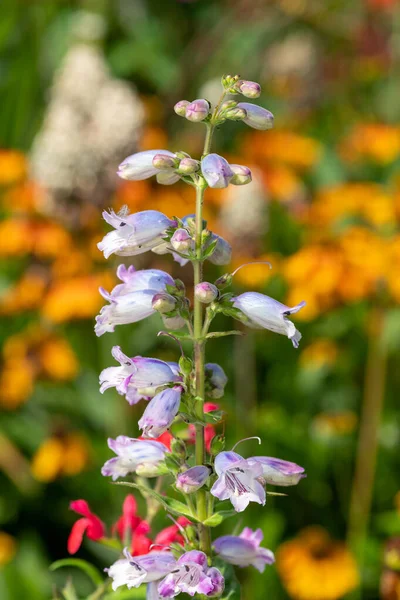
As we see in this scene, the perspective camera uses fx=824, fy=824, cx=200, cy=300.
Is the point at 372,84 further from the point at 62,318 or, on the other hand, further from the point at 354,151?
the point at 62,318

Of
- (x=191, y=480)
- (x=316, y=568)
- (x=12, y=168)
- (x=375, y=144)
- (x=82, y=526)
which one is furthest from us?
(x=375, y=144)

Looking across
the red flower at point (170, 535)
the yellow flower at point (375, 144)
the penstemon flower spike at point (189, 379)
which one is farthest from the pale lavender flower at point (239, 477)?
the yellow flower at point (375, 144)

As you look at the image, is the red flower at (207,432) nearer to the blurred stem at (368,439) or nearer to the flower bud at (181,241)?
the flower bud at (181,241)

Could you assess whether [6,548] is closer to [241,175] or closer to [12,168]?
[12,168]

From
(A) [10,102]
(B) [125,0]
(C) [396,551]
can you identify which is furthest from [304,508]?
(B) [125,0]

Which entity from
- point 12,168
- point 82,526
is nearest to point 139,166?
point 82,526

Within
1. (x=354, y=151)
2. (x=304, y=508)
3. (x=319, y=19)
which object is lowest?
(x=304, y=508)
